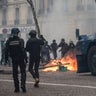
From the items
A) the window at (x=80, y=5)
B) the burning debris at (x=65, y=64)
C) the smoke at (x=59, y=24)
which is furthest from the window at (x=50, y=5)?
the burning debris at (x=65, y=64)

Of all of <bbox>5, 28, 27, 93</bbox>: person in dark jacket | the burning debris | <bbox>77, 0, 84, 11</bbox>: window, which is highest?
<bbox>77, 0, 84, 11</bbox>: window

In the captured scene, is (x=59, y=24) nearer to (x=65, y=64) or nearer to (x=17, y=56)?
(x=65, y=64)

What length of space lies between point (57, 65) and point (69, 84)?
29.2 ft

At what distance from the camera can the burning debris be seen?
83.1 feet

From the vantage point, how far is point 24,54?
1505cm

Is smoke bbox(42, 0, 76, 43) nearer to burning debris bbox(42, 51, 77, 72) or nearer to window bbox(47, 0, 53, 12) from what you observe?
window bbox(47, 0, 53, 12)

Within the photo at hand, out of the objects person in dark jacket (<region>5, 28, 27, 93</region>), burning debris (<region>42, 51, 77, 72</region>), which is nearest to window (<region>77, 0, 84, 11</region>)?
burning debris (<region>42, 51, 77, 72</region>)

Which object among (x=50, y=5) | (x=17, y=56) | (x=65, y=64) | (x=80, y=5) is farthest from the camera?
(x=50, y=5)

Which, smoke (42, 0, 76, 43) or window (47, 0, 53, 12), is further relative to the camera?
window (47, 0, 53, 12)

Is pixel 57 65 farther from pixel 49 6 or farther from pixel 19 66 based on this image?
pixel 49 6

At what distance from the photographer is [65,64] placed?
25.7 meters

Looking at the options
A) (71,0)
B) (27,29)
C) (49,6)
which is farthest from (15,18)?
(71,0)

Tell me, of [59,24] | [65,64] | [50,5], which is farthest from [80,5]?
[65,64]

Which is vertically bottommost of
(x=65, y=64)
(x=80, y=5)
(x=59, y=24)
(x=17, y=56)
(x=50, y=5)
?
(x=65, y=64)
